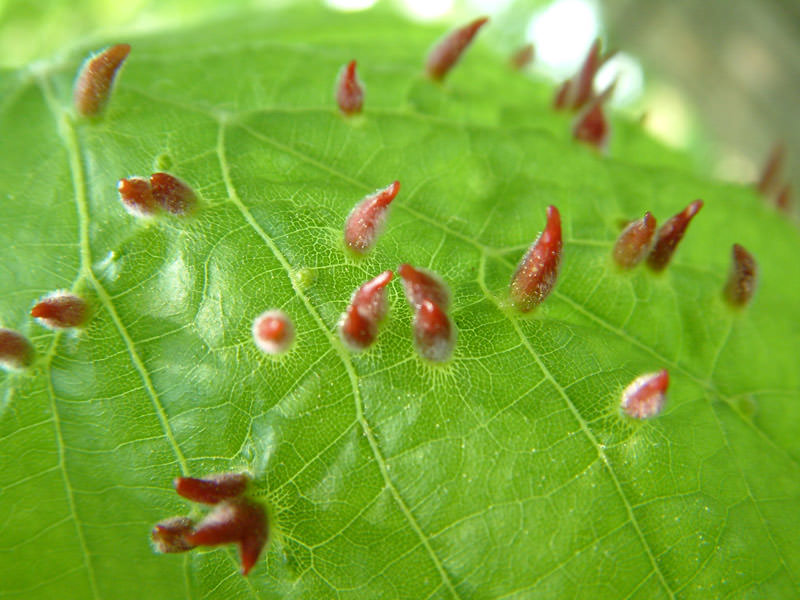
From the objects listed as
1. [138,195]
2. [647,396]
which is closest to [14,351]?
[138,195]

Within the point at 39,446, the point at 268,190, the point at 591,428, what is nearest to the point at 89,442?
the point at 39,446

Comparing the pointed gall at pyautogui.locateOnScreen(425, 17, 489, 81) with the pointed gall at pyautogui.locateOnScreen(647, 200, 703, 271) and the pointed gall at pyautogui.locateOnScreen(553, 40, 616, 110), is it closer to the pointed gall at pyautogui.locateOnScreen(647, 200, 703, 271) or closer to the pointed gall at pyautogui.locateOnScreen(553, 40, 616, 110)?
the pointed gall at pyautogui.locateOnScreen(553, 40, 616, 110)

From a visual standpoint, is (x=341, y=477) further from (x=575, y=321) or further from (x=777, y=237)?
(x=777, y=237)

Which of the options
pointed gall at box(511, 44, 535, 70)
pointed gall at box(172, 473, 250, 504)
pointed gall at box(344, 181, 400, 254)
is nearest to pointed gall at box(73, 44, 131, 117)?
pointed gall at box(344, 181, 400, 254)

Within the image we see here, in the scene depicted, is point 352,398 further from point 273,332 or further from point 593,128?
point 593,128

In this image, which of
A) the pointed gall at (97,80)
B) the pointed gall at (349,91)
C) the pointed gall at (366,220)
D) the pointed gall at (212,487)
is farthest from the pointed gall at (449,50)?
the pointed gall at (212,487)

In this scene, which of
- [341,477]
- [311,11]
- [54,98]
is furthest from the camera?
[311,11]

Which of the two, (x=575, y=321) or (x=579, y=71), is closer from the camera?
(x=575, y=321)
